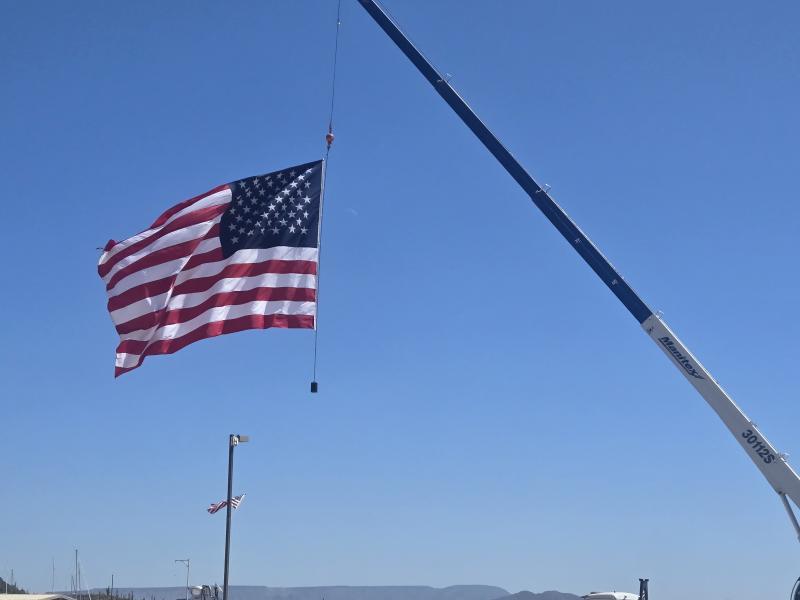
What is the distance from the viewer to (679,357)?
27703 millimetres

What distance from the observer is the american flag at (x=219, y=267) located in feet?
84.8

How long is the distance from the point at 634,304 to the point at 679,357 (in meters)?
1.79

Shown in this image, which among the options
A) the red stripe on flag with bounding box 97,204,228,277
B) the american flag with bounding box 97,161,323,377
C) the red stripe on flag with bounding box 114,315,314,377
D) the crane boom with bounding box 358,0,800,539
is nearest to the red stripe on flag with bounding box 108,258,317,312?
the american flag with bounding box 97,161,323,377

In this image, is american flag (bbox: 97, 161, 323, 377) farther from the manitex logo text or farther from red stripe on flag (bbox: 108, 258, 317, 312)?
the manitex logo text

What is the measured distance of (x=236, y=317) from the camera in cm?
2583

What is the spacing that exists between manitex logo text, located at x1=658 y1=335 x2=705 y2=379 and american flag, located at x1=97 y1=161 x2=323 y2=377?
28.5 ft

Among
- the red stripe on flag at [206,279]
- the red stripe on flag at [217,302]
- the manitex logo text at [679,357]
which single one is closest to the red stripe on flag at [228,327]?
the red stripe on flag at [217,302]

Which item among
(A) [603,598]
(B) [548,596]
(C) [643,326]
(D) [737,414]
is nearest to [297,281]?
(C) [643,326]

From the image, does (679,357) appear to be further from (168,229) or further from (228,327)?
(168,229)

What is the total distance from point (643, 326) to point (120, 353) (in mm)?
12538

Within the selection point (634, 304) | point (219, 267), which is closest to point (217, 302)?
point (219, 267)

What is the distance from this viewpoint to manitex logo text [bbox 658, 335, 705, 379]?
27344 mm

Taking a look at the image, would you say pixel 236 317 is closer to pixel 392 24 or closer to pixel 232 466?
pixel 392 24

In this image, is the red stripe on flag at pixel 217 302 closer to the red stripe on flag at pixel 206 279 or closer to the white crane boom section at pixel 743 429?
the red stripe on flag at pixel 206 279
